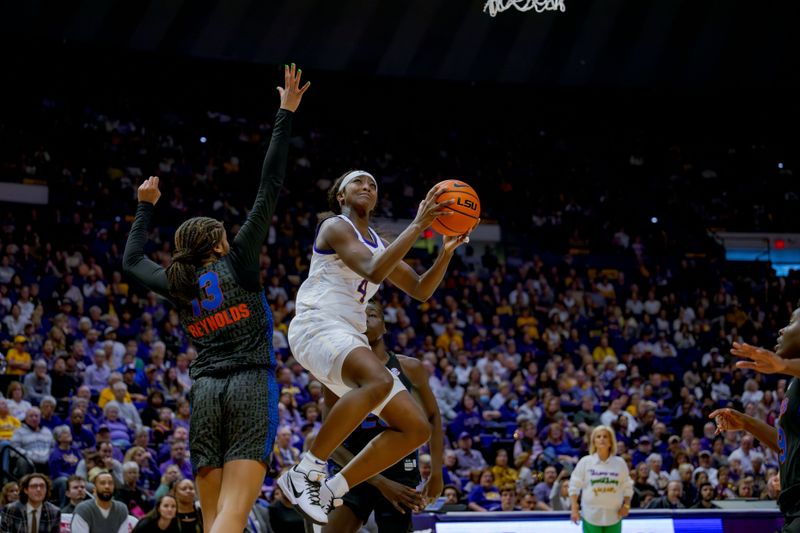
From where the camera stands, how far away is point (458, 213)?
217 inches

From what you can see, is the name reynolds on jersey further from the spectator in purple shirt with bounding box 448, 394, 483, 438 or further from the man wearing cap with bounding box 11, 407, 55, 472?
the spectator in purple shirt with bounding box 448, 394, 483, 438

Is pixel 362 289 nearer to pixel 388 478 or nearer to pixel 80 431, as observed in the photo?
pixel 388 478

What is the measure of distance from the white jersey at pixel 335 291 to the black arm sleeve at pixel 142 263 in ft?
2.89

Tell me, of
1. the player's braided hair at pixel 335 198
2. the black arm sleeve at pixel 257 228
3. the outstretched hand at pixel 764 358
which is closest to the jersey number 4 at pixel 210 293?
the black arm sleeve at pixel 257 228

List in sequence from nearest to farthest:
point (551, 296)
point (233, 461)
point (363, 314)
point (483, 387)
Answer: point (233, 461) → point (363, 314) → point (483, 387) → point (551, 296)

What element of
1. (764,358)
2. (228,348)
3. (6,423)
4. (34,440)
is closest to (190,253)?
(228,348)

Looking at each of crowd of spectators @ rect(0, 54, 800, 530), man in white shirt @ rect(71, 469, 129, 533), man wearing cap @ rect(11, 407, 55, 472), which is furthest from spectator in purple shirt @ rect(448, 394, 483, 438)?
man in white shirt @ rect(71, 469, 129, 533)

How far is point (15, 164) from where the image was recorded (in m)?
19.9

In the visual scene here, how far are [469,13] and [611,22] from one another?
12.6 ft

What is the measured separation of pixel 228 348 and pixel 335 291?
0.93 m

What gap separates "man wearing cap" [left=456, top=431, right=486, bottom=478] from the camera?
13.8 meters

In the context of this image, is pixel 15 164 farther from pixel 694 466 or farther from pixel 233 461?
pixel 233 461

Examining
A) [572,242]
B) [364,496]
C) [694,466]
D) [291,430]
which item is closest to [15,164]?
[291,430]

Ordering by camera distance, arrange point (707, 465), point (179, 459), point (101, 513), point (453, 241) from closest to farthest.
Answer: point (453, 241), point (101, 513), point (179, 459), point (707, 465)
